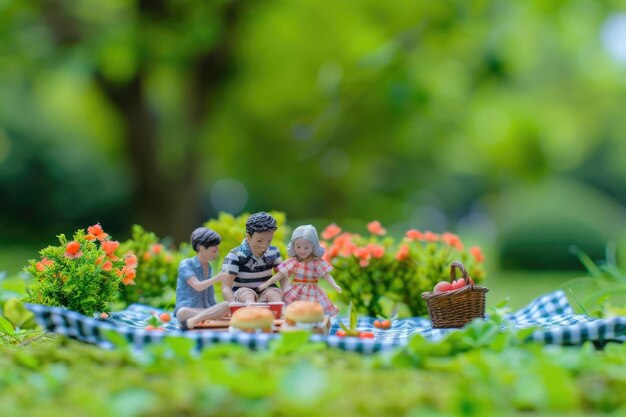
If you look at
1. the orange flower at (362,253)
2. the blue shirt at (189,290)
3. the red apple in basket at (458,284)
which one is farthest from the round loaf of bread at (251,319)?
the orange flower at (362,253)

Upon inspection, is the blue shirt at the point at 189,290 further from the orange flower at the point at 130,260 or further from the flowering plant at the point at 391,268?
the flowering plant at the point at 391,268

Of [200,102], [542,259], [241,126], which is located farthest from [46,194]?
[542,259]

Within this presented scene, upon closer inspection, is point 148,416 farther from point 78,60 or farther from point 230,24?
point 230,24

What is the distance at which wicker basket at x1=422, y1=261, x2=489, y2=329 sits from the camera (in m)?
3.94

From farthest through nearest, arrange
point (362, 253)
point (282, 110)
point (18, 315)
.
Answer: point (282, 110) → point (362, 253) → point (18, 315)

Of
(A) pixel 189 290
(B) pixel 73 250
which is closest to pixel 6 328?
(B) pixel 73 250

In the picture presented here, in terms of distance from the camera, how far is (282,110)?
15.2 metres

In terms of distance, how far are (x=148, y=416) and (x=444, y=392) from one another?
0.97m

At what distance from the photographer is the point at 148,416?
221 centimetres

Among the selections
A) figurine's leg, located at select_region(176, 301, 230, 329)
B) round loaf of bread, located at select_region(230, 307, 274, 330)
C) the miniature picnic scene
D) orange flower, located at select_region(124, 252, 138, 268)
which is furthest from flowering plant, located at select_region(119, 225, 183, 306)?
round loaf of bread, located at select_region(230, 307, 274, 330)

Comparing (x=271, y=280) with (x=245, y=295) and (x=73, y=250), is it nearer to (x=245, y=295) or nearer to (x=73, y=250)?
(x=245, y=295)

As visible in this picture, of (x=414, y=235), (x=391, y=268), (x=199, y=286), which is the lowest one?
(x=199, y=286)

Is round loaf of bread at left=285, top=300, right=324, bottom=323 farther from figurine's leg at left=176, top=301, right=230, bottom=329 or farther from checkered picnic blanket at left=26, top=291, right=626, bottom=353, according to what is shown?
figurine's leg at left=176, top=301, right=230, bottom=329

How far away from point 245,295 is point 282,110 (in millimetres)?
11497
